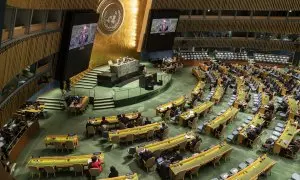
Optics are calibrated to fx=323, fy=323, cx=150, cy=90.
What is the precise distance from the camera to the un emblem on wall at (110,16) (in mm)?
26094

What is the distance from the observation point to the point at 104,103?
892 inches

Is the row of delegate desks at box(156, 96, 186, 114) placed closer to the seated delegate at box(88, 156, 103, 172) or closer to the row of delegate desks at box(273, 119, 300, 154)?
the row of delegate desks at box(273, 119, 300, 154)

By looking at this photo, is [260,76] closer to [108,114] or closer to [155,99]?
[155,99]

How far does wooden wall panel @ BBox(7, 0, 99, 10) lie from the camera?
42.6 ft

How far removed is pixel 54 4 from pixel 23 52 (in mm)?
3442

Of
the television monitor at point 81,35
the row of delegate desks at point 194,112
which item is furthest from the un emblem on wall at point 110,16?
the row of delegate desks at point 194,112

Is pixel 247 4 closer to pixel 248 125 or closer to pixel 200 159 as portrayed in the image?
pixel 248 125

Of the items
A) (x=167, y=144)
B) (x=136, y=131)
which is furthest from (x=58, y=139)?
(x=167, y=144)

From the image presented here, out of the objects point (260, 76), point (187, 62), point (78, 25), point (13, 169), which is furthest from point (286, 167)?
point (187, 62)

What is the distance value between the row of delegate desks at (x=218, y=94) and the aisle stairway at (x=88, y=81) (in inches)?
369

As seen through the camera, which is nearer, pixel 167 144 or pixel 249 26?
pixel 167 144

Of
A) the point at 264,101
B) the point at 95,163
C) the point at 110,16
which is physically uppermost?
the point at 110,16

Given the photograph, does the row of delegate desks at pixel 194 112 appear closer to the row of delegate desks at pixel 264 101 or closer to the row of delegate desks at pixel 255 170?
the row of delegate desks at pixel 264 101

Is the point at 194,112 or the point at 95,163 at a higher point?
the point at 194,112
